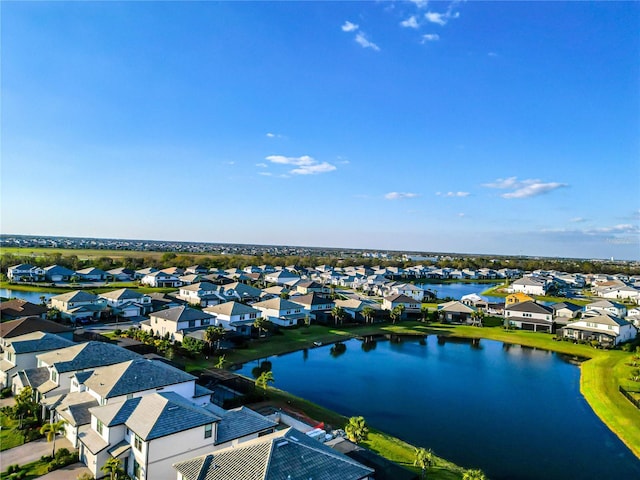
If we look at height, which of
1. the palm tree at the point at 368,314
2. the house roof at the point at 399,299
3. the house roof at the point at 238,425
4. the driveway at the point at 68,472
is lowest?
the driveway at the point at 68,472

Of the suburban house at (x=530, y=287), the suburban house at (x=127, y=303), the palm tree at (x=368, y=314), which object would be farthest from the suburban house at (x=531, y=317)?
the suburban house at (x=127, y=303)

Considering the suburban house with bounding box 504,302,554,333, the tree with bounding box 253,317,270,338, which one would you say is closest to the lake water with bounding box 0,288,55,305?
the tree with bounding box 253,317,270,338

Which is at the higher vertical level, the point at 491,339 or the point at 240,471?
the point at 240,471

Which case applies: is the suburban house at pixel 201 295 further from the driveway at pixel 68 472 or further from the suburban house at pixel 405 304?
the driveway at pixel 68 472

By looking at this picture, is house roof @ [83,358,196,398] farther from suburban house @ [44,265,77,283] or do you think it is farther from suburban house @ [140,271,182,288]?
suburban house @ [44,265,77,283]

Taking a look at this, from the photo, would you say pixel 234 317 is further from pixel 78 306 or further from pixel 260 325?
pixel 78 306

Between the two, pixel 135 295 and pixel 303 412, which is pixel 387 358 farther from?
pixel 135 295

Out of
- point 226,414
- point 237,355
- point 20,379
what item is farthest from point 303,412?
point 20,379
